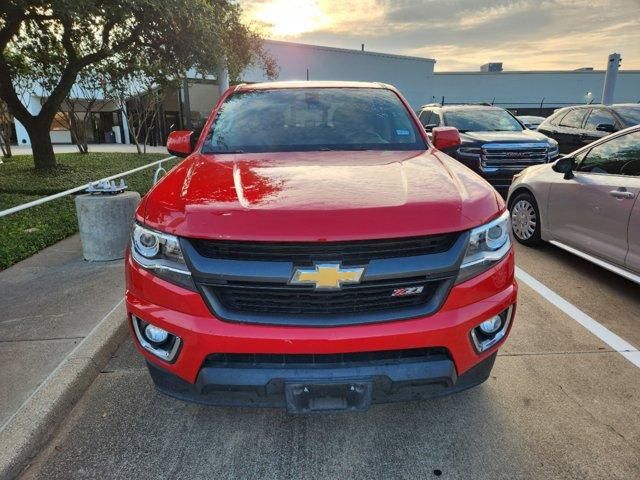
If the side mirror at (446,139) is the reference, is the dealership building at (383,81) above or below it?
above

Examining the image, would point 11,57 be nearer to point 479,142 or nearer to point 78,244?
point 78,244

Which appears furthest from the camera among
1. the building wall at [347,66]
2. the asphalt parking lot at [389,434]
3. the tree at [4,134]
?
the building wall at [347,66]

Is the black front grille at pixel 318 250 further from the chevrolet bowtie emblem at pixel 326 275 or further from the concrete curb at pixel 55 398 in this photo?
the concrete curb at pixel 55 398

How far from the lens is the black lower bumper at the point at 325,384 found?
2047 millimetres

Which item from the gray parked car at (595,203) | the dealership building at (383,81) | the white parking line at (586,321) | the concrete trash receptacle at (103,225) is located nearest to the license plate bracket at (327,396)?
the white parking line at (586,321)

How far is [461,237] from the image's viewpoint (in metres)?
2.15

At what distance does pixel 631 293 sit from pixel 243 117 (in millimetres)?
3898

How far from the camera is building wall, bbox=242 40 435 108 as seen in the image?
30.7m

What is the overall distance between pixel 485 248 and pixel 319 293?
820 millimetres

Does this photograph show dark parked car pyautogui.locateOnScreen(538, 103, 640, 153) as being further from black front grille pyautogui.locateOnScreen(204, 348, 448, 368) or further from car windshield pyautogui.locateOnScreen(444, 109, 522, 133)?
black front grille pyautogui.locateOnScreen(204, 348, 448, 368)

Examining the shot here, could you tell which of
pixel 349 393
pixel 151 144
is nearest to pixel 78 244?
pixel 349 393

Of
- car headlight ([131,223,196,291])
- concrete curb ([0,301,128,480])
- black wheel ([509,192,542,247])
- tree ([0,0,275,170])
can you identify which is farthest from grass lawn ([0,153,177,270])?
black wheel ([509,192,542,247])

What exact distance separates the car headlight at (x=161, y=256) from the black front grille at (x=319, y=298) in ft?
0.46

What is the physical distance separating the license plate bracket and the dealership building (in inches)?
706
